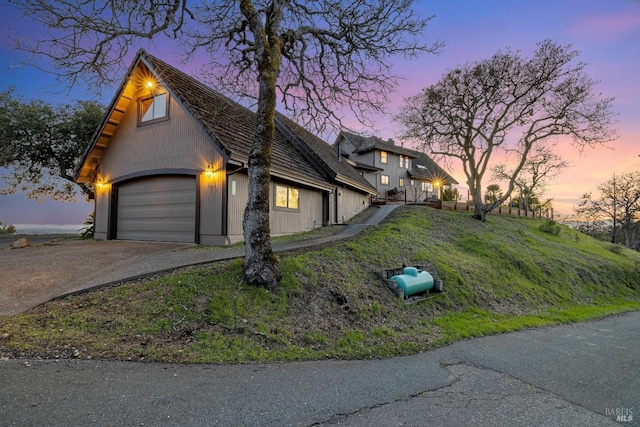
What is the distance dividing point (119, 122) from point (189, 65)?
723 centimetres

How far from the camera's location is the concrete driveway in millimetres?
6363

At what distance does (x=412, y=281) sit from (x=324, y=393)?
16.4 feet

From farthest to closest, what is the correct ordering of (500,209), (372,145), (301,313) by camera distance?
(372,145), (500,209), (301,313)

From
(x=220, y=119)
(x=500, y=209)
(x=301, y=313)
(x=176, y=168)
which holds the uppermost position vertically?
(x=220, y=119)

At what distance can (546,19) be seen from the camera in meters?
7.05

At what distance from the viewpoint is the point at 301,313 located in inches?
236

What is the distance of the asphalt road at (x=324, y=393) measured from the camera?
9.74ft

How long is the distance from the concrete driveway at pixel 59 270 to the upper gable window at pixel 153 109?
547 centimetres

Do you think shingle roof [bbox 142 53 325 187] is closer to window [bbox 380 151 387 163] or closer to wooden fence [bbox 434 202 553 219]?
wooden fence [bbox 434 202 553 219]

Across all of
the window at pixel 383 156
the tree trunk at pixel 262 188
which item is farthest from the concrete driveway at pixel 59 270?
the window at pixel 383 156

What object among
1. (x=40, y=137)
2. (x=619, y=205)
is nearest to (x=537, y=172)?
(x=619, y=205)

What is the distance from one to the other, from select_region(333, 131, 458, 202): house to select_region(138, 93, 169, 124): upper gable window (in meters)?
18.9

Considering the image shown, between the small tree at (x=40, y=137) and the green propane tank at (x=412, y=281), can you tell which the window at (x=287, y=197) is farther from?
the small tree at (x=40, y=137)

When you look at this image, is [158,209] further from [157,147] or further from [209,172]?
[209,172]
